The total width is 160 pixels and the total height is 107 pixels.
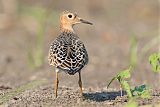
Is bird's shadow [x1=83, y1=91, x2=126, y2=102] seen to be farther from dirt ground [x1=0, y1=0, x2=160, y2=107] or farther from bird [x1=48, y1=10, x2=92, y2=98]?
bird [x1=48, y1=10, x2=92, y2=98]

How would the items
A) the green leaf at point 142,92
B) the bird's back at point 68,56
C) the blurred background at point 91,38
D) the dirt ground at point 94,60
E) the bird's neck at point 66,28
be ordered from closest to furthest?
1. the green leaf at point 142,92
2. the bird's back at point 68,56
3. the dirt ground at point 94,60
4. the bird's neck at point 66,28
5. the blurred background at point 91,38

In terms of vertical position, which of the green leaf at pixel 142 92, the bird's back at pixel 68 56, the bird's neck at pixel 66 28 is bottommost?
the green leaf at pixel 142 92

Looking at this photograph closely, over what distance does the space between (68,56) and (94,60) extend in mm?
5931

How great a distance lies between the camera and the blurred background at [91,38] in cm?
1199

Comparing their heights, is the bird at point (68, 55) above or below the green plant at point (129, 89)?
above

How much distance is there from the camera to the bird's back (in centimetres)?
791

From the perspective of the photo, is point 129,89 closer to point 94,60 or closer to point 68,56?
point 68,56

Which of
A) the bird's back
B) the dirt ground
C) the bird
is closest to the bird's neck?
the bird

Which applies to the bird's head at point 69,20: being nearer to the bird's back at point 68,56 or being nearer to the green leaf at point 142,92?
the bird's back at point 68,56

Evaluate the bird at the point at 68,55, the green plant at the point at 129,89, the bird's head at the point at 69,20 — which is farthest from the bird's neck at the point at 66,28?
the green plant at the point at 129,89

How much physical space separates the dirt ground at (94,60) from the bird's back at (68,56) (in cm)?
41

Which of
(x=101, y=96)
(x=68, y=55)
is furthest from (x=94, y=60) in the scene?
(x=68, y=55)

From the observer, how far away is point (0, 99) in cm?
804

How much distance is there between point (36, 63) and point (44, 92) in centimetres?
391
